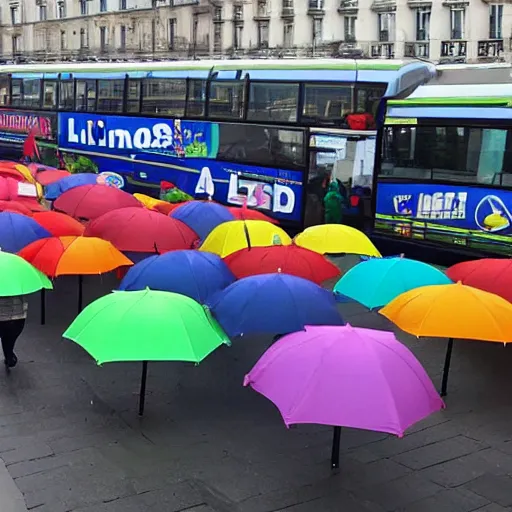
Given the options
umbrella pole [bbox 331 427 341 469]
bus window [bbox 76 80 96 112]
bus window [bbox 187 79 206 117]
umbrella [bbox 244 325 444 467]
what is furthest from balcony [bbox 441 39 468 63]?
umbrella [bbox 244 325 444 467]

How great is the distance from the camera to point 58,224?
10406mm

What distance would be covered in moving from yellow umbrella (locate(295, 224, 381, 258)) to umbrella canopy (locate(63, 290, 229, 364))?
11.7 feet

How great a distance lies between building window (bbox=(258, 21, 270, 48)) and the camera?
4941 cm

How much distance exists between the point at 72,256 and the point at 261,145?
7050 mm

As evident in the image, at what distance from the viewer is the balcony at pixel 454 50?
40375mm

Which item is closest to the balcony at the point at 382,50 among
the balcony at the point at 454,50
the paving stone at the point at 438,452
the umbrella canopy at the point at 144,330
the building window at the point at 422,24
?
the building window at the point at 422,24

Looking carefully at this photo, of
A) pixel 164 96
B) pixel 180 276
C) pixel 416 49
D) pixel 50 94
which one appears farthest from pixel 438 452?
pixel 416 49

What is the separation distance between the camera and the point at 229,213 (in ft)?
37.6

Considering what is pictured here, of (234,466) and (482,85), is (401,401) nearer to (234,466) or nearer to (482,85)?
(234,466)

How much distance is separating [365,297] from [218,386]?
1786 millimetres

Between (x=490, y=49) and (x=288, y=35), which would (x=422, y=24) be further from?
(x=288, y=35)

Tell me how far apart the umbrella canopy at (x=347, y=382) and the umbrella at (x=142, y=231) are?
4.52 m

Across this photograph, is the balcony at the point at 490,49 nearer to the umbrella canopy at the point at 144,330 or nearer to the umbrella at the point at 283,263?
the umbrella at the point at 283,263

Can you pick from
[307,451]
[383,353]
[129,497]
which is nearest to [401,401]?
[383,353]
